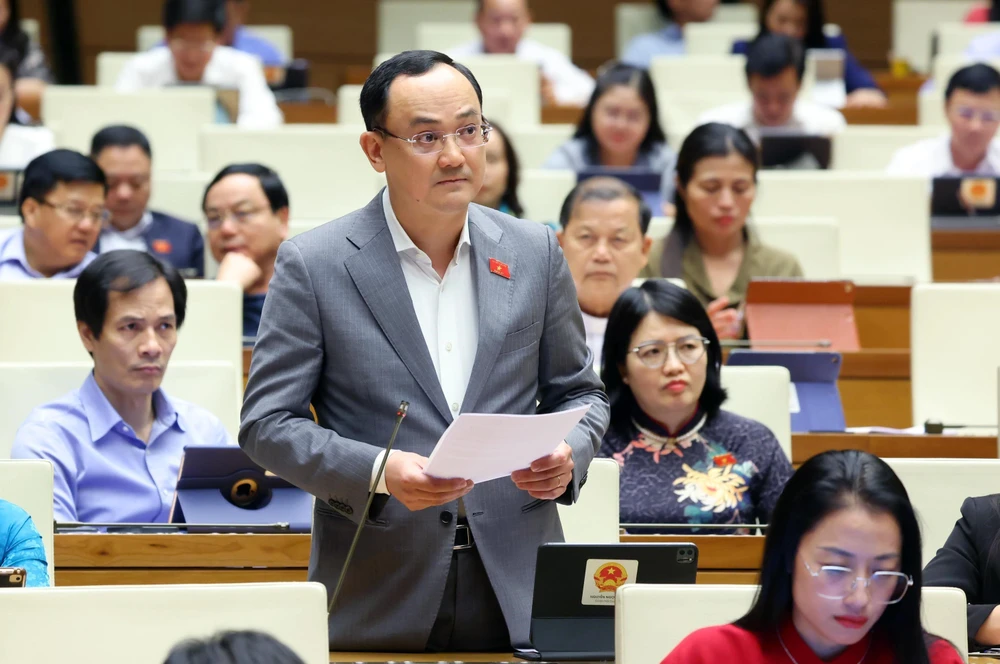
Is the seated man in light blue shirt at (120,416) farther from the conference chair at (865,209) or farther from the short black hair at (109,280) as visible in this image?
the conference chair at (865,209)

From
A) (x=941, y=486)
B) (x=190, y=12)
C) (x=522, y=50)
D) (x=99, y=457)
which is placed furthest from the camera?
(x=522, y=50)

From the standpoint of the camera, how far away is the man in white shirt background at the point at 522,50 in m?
5.81

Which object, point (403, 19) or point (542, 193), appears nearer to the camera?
point (542, 193)

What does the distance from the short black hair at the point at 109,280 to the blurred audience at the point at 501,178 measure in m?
1.39

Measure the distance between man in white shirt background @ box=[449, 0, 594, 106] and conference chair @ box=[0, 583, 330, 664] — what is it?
411cm

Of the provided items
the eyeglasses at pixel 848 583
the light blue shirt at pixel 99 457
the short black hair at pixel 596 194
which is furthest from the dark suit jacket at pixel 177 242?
the eyeglasses at pixel 848 583

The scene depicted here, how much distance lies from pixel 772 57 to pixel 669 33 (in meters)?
1.57

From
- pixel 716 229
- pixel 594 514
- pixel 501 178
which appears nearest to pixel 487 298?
pixel 594 514

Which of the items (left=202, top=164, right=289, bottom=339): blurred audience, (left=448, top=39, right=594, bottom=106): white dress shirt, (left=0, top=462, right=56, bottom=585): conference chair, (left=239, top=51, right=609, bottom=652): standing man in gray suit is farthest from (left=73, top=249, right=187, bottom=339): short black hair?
(left=448, top=39, right=594, bottom=106): white dress shirt

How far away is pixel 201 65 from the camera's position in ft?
17.9

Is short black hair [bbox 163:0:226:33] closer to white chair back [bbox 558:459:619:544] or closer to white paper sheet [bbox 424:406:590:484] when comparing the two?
white chair back [bbox 558:459:619:544]

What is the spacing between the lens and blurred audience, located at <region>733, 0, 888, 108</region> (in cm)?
599

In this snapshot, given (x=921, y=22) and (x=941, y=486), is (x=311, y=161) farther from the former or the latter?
(x=921, y=22)

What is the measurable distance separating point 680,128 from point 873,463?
3.86 m
